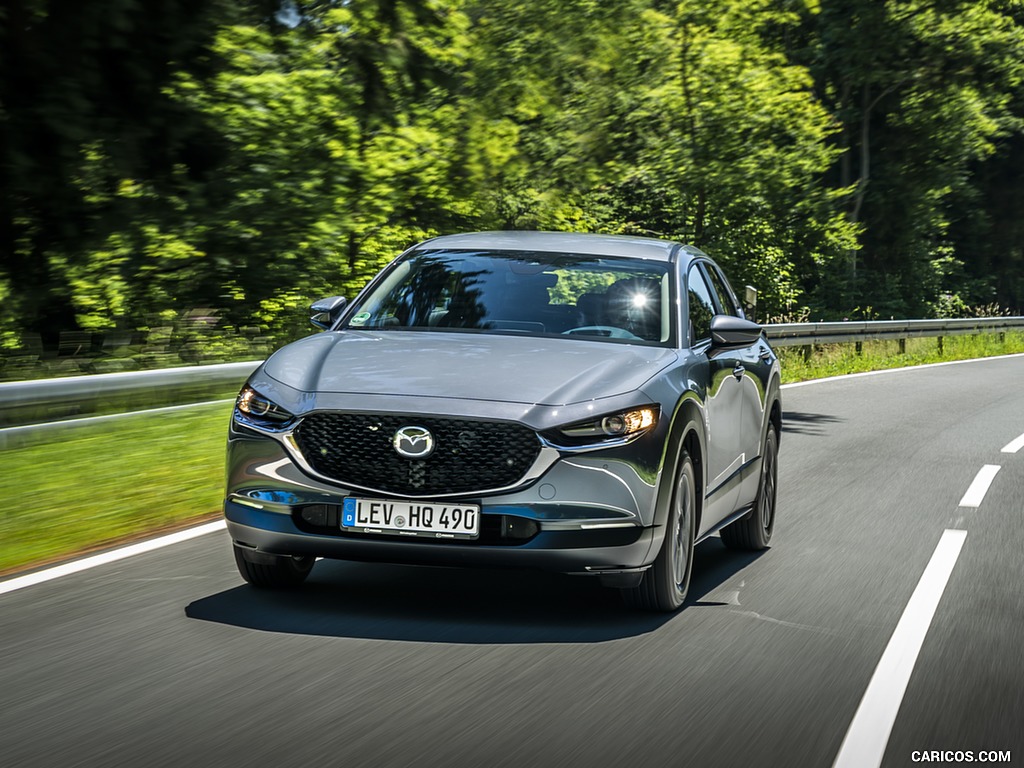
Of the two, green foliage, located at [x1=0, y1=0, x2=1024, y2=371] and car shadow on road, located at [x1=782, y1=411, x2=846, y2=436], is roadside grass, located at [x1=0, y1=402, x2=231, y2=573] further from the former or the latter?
car shadow on road, located at [x1=782, y1=411, x2=846, y2=436]

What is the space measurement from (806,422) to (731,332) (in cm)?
914

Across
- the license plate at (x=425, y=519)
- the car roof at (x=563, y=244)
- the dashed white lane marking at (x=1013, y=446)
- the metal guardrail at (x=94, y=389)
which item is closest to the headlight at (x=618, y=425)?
the license plate at (x=425, y=519)

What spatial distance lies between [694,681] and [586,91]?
2430 cm

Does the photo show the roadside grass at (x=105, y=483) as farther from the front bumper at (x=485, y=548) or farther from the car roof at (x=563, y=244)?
the car roof at (x=563, y=244)

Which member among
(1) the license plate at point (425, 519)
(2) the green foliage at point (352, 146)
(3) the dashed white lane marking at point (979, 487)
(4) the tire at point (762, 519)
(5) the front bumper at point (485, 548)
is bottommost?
(3) the dashed white lane marking at point (979, 487)

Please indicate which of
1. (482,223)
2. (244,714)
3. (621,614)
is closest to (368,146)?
(482,223)

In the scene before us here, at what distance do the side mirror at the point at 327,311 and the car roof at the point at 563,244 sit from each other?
0.55 m

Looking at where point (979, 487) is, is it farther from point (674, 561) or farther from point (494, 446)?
point (494, 446)

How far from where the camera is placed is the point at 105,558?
717cm

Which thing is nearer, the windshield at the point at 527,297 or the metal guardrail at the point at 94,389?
the windshield at the point at 527,297

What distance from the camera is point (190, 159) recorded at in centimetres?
1658

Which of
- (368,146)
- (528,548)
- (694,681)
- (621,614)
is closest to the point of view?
(694,681)

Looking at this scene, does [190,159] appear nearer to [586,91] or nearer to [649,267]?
[649,267]

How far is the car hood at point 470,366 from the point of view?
581 cm
